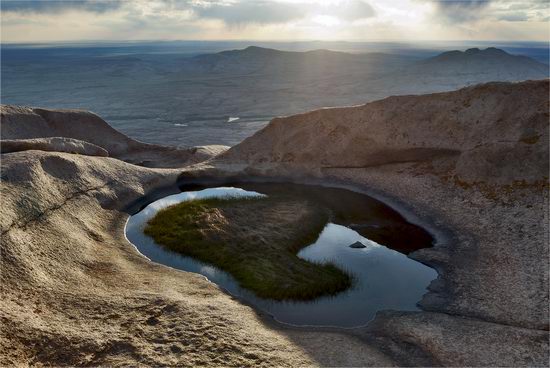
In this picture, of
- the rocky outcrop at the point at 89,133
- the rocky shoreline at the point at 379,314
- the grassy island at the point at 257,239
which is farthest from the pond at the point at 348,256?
the rocky outcrop at the point at 89,133

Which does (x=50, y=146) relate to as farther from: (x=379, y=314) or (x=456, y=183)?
(x=456, y=183)

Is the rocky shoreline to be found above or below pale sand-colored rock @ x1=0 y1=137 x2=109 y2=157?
below

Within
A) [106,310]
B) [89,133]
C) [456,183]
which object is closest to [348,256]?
[456,183]

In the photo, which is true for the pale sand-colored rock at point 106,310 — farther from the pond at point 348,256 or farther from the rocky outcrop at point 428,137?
the rocky outcrop at point 428,137

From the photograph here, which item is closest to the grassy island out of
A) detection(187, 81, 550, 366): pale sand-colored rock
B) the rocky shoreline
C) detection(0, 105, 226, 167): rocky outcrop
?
the rocky shoreline

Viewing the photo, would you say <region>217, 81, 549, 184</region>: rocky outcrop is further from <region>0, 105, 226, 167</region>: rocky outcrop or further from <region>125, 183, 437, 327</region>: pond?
<region>0, 105, 226, 167</region>: rocky outcrop

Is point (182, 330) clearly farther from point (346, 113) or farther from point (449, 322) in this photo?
point (346, 113)
